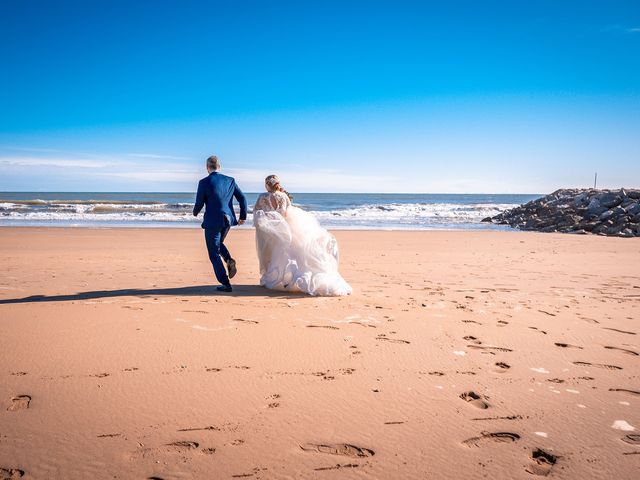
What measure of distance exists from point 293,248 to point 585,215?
2223 centimetres

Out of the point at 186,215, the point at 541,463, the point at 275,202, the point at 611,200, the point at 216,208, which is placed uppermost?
the point at 611,200

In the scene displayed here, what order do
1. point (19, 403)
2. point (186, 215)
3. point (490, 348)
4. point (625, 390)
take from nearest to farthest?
point (19, 403)
point (625, 390)
point (490, 348)
point (186, 215)

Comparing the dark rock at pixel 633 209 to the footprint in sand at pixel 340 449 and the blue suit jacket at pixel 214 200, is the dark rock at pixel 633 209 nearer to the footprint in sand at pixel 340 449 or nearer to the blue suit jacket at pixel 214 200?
the blue suit jacket at pixel 214 200

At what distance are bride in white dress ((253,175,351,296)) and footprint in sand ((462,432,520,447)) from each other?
12.3ft

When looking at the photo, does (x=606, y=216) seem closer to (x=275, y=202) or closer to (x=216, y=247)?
(x=275, y=202)

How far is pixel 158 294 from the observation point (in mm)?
6562

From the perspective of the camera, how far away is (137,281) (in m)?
7.77

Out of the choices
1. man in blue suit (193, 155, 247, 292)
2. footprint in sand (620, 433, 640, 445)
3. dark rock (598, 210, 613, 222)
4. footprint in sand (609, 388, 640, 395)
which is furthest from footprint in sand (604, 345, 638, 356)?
dark rock (598, 210, 613, 222)

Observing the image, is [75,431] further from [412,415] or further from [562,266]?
[562,266]

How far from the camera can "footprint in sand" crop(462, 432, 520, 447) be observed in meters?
2.70

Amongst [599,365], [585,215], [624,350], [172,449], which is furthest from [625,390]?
[585,215]

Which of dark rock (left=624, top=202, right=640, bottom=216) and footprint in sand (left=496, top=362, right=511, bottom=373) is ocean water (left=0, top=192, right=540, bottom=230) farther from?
footprint in sand (left=496, top=362, right=511, bottom=373)

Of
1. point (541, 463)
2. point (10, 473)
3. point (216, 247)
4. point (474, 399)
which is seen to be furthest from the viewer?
point (216, 247)

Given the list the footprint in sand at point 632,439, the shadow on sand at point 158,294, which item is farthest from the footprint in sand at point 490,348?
the shadow on sand at point 158,294
